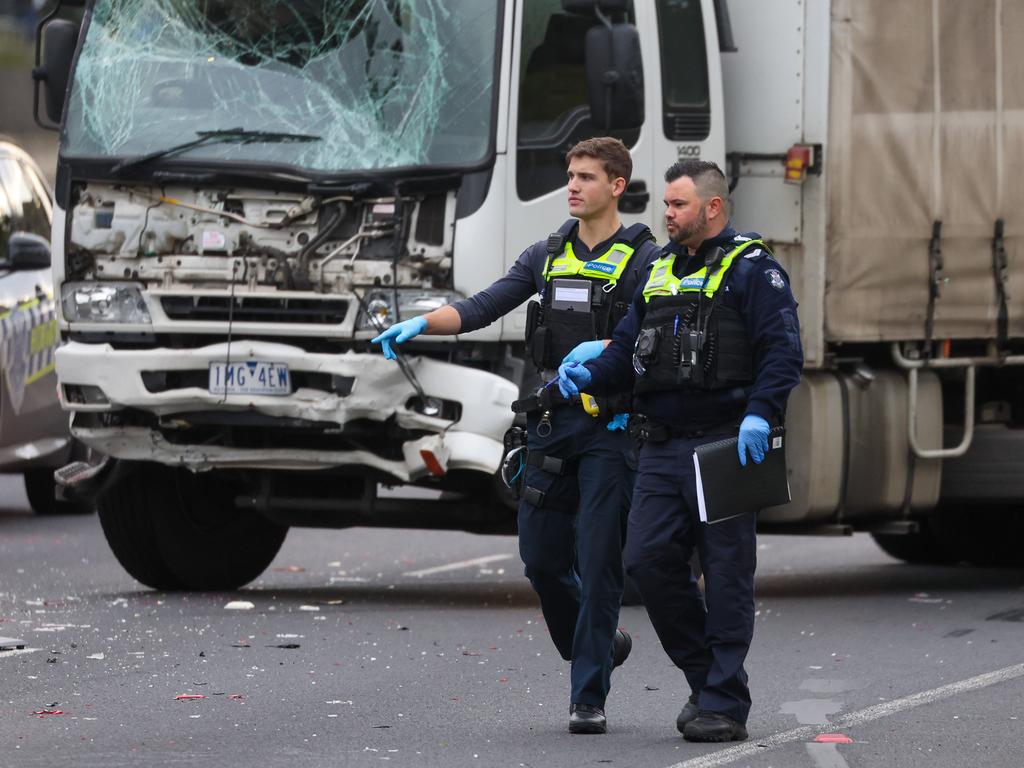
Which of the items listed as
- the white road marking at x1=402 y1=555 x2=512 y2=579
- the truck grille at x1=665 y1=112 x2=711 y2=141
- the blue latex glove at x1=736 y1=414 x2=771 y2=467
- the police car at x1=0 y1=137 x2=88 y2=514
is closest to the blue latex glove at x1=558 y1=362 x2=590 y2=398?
the blue latex glove at x1=736 y1=414 x2=771 y2=467

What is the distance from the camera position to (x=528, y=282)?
770 cm

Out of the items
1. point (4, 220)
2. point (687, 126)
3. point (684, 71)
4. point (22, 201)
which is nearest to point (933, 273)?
point (687, 126)

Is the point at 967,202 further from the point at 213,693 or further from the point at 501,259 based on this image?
the point at 213,693

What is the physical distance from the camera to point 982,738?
7.31m

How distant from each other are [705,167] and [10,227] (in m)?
8.03

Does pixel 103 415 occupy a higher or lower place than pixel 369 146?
lower

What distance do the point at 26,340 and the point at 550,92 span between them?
5.00 metres

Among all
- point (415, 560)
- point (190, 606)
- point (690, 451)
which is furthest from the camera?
point (415, 560)

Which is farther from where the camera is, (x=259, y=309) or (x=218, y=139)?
(x=218, y=139)

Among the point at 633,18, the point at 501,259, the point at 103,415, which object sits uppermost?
the point at 633,18

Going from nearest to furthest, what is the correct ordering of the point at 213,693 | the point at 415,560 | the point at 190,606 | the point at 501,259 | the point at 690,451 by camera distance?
1. the point at 690,451
2. the point at 213,693
3. the point at 501,259
4. the point at 190,606
5. the point at 415,560

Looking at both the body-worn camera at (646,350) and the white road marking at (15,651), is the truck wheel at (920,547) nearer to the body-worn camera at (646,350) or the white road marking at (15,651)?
the white road marking at (15,651)

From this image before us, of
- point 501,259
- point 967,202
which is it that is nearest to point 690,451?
point 501,259

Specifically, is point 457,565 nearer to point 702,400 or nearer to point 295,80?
point 295,80
